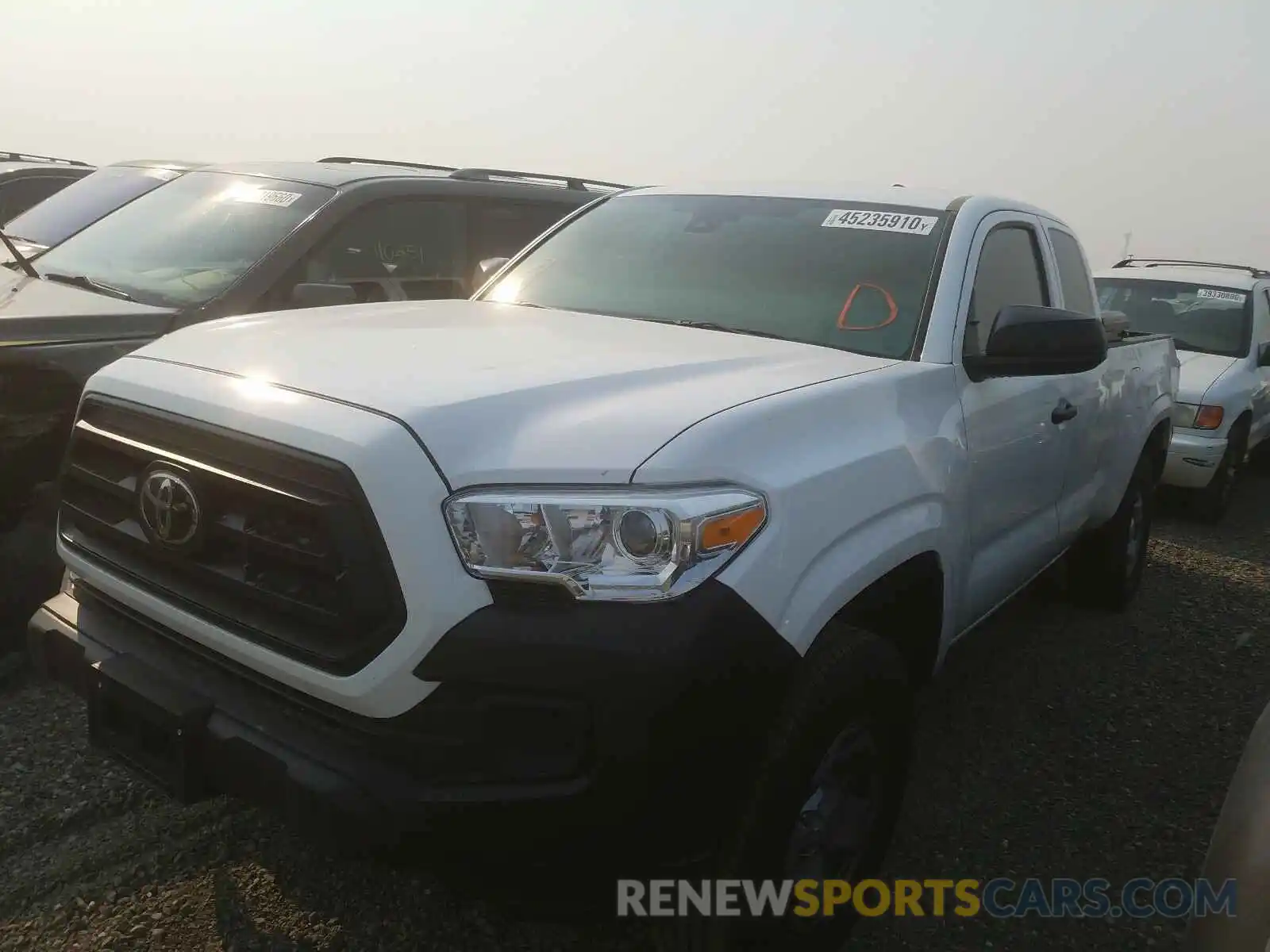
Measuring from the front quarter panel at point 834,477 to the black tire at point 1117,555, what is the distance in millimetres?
2265

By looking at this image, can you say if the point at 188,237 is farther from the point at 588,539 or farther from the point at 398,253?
the point at 588,539

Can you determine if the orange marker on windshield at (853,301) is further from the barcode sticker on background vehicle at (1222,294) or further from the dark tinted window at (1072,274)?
the barcode sticker on background vehicle at (1222,294)

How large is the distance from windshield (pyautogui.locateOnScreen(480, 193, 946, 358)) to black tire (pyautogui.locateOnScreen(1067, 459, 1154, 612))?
202 centimetres

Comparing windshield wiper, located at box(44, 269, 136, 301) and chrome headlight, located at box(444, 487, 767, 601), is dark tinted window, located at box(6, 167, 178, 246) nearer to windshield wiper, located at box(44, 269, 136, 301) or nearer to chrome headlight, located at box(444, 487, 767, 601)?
windshield wiper, located at box(44, 269, 136, 301)

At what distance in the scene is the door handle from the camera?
332 centimetres

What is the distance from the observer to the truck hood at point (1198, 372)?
6891mm

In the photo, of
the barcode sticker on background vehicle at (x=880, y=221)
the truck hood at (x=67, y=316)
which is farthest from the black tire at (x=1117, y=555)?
the truck hood at (x=67, y=316)

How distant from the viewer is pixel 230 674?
6.62ft

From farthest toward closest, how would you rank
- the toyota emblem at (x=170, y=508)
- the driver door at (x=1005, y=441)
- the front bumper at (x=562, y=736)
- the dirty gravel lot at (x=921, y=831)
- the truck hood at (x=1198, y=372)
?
the truck hood at (x=1198, y=372) → the driver door at (x=1005, y=441) → the dirty gravel lot at (x=921, y=831) → the toyota emblem at (x=170, y=508) → the front bumper at (x=562, y=736)

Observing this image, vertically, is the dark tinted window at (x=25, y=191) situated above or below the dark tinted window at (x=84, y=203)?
below

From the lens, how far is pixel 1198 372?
716 centimetres

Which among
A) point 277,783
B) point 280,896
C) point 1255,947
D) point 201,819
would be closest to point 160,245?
point 201,819

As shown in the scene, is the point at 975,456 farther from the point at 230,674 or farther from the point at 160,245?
the point at 160,245

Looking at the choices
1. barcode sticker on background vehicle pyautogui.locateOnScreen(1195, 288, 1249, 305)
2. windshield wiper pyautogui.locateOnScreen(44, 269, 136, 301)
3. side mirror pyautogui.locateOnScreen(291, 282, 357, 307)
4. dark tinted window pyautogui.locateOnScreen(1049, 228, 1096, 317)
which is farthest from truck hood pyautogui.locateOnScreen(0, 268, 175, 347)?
barcode sticker on background vehicle pyautogui.locateOnScreen(1195, 288, 1249, 305)
